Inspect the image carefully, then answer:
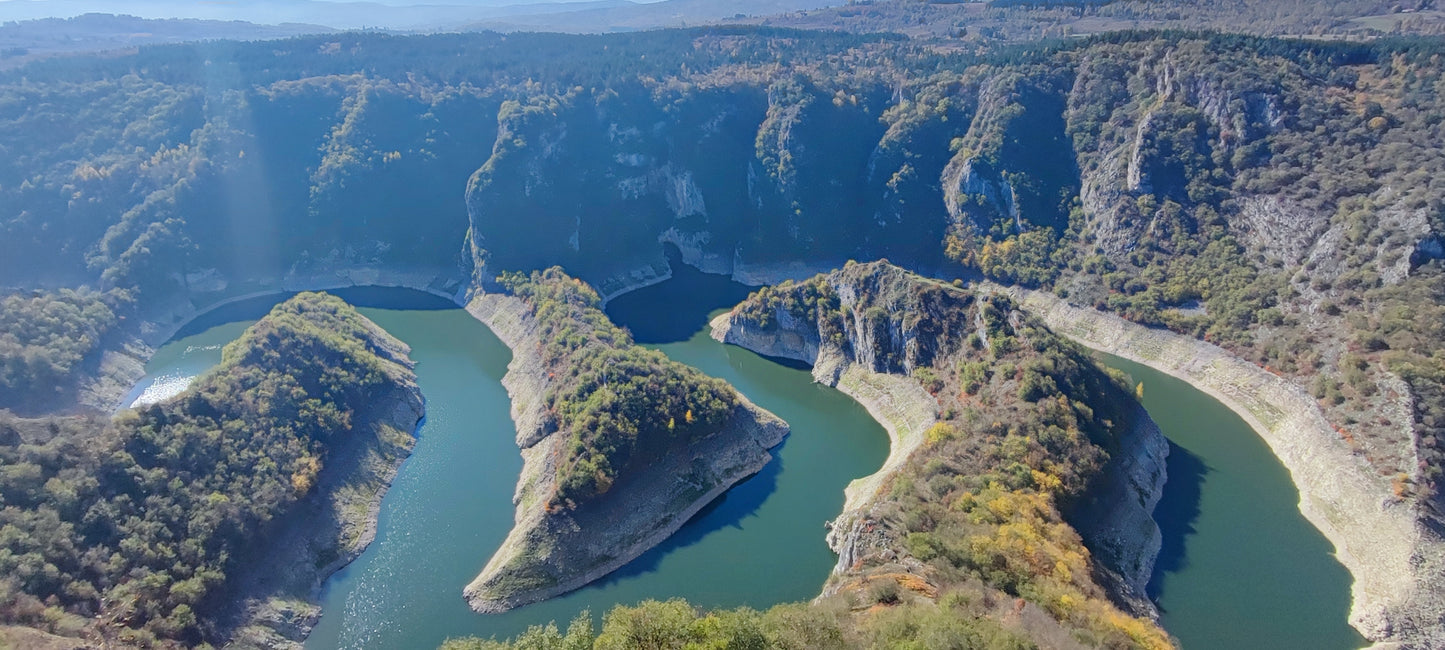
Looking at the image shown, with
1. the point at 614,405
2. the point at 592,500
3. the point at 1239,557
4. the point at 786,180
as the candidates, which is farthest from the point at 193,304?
the point at 1239,557

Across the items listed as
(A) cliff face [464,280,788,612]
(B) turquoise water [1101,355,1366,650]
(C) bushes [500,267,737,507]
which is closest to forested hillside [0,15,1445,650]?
(B) turquoise water [1101,355,1366,650]

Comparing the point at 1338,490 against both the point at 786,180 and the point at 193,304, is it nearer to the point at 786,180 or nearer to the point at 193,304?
the point at 786,180

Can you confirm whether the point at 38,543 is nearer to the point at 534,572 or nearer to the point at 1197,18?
the point at 534,572

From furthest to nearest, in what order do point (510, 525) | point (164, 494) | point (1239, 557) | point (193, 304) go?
point (193, 304), point (510, 525), point (1239, 557), point (164, 494)

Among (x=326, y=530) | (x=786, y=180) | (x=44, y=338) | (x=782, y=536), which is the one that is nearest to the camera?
(x=326, y=530)

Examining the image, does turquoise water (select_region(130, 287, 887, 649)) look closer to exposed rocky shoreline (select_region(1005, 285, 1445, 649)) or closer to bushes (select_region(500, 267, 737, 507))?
bushes (select_region(500, 267, 737, 507))

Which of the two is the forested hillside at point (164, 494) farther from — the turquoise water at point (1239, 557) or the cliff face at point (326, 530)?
the turquoise water at point (1239, 557)
